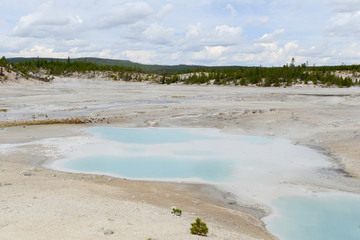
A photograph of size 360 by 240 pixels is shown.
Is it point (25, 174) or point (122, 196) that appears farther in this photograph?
point (25, 174)

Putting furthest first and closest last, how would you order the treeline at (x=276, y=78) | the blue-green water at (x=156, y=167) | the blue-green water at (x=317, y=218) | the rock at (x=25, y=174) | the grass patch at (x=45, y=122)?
1. the treeline at (x=276, y=78)
2. the grass patch at (x=45, y=122)
3. the blue-green water at (x=156, y=167)
4. the rock at (x=25, y=174)
5. the blue-green water at (x=317, y=218)

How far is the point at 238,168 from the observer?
43.2 feet

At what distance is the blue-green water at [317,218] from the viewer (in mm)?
7914

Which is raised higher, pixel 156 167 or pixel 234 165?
pixel 234 165

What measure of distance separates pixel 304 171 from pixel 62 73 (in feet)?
277

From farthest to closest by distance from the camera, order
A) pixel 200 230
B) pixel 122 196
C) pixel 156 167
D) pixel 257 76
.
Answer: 1. pixel 257 76
2. pixel 156 167
3. pixel 122 196
4. pixel 200 230

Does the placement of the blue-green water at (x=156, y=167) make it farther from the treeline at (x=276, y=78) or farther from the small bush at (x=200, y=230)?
the treeline at (x=276, y=78)

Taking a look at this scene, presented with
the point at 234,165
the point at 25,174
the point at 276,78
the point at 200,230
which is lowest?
the point at 234,165

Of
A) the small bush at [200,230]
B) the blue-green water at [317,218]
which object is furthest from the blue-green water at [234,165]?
the small bush at [200,230]

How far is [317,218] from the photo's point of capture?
876 cm

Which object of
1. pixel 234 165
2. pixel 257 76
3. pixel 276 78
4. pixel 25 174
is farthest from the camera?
pixel 257 76

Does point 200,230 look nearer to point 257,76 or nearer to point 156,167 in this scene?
point 156,167

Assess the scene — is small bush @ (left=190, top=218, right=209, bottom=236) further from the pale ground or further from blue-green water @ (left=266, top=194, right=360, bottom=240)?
blue-green water @ (left=266, top=194, right=360, bottom=240)

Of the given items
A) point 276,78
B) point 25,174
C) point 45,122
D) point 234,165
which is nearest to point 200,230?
point 25,174
